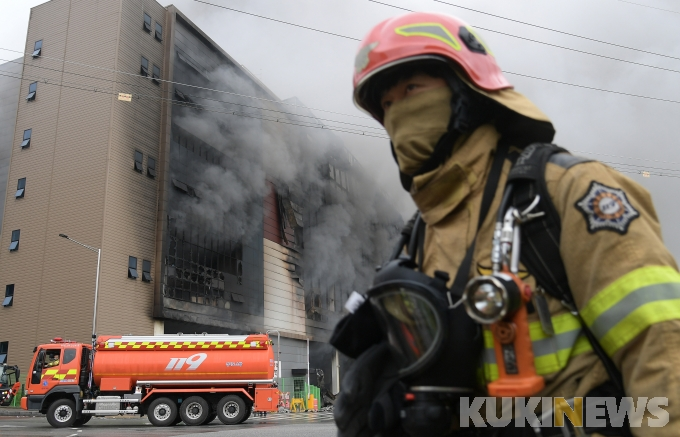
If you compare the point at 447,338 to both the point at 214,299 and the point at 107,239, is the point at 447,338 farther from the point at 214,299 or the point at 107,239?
the point at 214,299

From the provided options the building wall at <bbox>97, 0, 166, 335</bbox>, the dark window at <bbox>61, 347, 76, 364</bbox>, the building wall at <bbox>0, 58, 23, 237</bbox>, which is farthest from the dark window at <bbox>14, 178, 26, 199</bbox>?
the dark window at <bbox>61, 347, 76, 364</bbox>

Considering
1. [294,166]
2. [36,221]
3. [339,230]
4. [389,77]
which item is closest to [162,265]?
[36,221]

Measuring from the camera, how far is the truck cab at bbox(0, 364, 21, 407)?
19.9 meters

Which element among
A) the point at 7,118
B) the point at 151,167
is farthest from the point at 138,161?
the point at 7,118

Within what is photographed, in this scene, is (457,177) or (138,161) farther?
(138,161)

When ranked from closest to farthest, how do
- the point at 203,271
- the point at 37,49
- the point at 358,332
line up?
the point at 358,332
the point at 37,49
the point at 203,271

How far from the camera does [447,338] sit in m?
1.11

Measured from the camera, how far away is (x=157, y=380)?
14.1m

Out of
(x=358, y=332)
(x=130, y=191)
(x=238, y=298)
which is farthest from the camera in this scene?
(x=238, y=298)

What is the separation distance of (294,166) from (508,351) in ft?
101

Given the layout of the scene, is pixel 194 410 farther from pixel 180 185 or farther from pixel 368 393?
pixel 368 393

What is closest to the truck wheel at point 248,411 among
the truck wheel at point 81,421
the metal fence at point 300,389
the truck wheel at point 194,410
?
the truck wheel at point 194,410

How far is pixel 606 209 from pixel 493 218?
9.9 inches

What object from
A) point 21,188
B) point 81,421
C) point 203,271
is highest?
point 21,188
